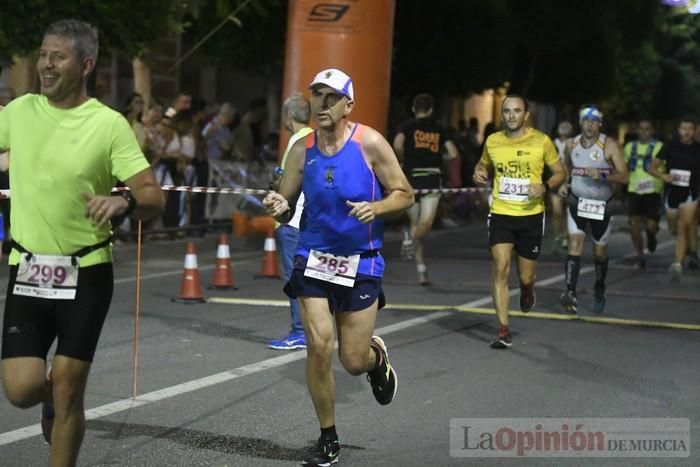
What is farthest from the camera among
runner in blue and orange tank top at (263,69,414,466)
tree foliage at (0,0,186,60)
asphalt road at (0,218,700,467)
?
tree foliage at (0,0,186,60)

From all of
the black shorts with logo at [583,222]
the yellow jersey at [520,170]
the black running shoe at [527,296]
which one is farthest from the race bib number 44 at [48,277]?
the black shorts with logo at [583,222]

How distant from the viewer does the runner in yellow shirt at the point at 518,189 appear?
11039 millimetres

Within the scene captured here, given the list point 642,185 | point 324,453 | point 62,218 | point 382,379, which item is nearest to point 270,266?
point 642,185

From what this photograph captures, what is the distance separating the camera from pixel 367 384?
9.11m

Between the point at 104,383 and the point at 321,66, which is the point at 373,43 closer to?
the point at 321,66

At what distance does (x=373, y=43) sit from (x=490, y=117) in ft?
89.3

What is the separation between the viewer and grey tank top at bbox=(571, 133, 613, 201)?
1307cm

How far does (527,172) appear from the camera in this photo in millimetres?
11094

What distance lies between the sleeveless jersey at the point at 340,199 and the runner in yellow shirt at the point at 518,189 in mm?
3947

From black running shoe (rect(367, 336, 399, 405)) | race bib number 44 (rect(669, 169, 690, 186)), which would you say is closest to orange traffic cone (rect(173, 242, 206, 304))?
black running shoe (rect(367, 336, 399, 405))

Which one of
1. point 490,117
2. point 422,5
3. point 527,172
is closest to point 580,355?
point 527,172

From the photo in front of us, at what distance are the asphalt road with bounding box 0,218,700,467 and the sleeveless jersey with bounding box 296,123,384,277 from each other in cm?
102

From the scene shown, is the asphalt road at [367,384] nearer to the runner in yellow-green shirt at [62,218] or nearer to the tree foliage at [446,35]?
the runner in yellow-green shirt at [62,218]

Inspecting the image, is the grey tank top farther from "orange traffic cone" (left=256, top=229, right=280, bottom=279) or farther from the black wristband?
the black wristband
